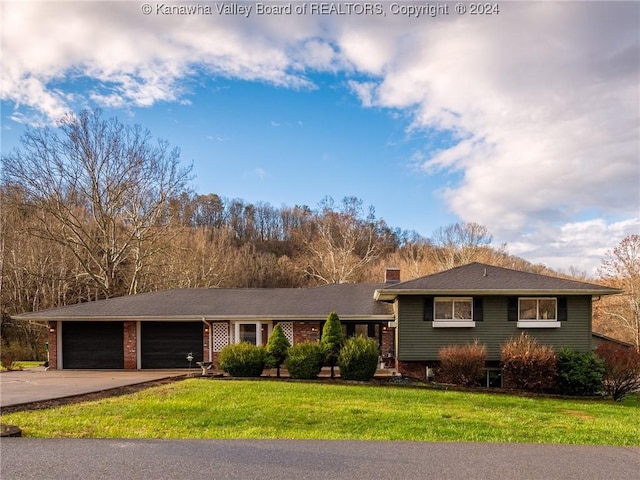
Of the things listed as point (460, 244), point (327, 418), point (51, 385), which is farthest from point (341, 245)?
point (327, 418)

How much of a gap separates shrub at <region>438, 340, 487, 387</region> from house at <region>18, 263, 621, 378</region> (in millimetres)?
1738

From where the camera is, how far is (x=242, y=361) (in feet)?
51.8

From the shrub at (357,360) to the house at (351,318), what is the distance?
2226 millimetres

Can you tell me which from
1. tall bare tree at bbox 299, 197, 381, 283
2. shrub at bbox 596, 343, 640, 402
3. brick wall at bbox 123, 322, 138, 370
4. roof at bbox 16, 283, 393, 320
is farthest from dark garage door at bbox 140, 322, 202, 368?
tall bare tree at bbox 299, 197, 381, 283

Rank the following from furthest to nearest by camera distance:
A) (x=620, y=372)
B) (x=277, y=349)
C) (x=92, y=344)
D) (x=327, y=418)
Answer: (x=92, y=344) < (x=277, y=349) < (x=620, y=372) < (x=327, y=418)

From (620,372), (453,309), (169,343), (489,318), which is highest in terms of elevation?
(453,309)

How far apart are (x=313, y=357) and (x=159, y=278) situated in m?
25.6

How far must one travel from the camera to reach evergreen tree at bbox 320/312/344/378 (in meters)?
16.1

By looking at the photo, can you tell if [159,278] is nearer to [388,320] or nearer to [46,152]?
[46,152]

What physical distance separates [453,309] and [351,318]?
3813 mm

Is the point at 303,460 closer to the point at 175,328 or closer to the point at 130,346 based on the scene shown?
the point at 175,328

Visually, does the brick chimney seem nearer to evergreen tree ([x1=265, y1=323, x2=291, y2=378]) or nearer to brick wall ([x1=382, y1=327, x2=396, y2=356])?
brick wall ([x1=382, y1=327, x2=396, y2=356])

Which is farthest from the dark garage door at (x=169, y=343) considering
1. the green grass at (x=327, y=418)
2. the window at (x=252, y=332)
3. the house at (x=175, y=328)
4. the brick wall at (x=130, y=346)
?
the green grass at (x=327, y=418)

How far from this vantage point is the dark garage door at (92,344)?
2097cm
